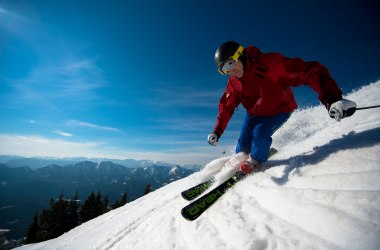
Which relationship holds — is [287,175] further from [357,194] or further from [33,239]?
[33,239]

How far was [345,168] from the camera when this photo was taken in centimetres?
261

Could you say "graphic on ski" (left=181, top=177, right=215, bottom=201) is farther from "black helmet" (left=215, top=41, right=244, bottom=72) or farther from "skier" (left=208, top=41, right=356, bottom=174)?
"black helmet" (left=215, top=41, right=244, bottom=72)

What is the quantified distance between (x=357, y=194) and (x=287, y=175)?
3.99ft

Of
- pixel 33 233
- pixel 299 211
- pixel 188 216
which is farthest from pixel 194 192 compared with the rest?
pixel 33 233

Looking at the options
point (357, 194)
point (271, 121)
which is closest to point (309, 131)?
point (271, 121)

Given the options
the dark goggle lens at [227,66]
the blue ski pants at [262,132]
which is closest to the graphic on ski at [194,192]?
the blue ski pants at [262,132]

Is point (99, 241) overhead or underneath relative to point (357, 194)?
underneath

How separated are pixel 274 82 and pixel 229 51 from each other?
3.91 ft

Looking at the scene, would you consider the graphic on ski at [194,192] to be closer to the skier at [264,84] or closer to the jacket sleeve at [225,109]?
the skier at [264,84]

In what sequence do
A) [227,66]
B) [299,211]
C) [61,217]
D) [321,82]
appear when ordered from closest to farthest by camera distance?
[299,211]
[321,82]
[227,66]
[61,217]

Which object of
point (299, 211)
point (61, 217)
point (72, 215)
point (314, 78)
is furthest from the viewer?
point (72, 215)

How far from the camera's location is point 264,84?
14.9ft

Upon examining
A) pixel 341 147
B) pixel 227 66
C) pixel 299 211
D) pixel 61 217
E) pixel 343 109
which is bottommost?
pixel 61 217

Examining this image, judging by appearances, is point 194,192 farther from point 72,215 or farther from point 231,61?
point 72,215
